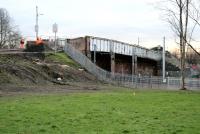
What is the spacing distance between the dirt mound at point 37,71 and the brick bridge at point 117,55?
7278 millimetres

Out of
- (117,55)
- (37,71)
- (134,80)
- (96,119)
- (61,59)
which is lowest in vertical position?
(96,119)

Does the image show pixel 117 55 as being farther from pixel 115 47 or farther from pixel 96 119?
pixel 96 119

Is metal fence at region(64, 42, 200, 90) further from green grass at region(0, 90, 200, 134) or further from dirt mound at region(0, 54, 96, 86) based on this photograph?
green grass at region(0, 90, 200, 134)

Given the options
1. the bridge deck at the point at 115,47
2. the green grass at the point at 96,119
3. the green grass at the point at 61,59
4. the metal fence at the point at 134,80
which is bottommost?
the green grass at the point at 96,119

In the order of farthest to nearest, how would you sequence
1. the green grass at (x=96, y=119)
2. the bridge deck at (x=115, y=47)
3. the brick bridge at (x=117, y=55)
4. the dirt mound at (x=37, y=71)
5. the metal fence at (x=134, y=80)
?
the bridge deck at (x=115, y=47) < the brick bridge at (x=117, y=55) < the metal fence at (x=134, y=80) < the dirt mound at (x=37, y=71) < the green grass at (x=96, y=119)

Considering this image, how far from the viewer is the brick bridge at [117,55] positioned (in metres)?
64.4

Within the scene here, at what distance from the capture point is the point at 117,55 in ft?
235

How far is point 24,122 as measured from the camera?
16406mm

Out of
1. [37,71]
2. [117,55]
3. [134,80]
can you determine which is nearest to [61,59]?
[134,80]

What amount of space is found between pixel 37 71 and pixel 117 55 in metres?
28.8

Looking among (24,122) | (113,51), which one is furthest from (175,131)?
(113,51)

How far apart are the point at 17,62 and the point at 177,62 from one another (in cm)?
5433

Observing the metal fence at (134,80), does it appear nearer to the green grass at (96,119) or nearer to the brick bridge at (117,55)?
the brick bridge at (117,55)

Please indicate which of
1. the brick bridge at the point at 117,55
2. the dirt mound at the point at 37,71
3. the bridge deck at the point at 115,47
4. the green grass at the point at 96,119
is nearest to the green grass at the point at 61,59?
the dirt mound at the point at 37,71
